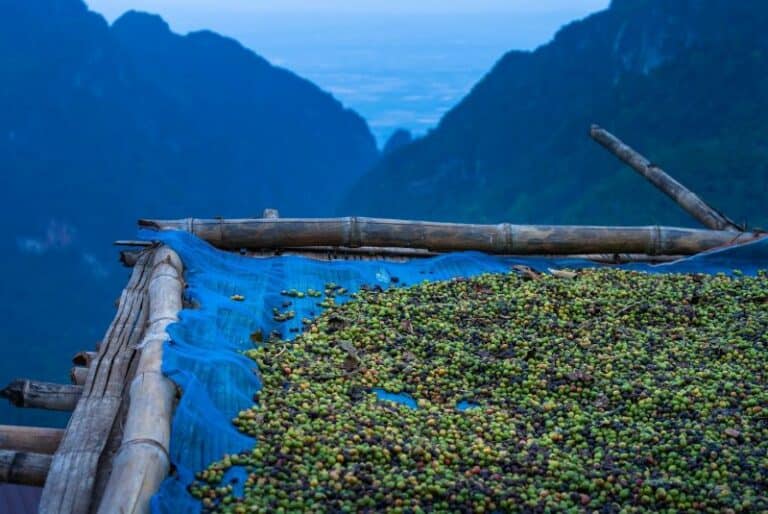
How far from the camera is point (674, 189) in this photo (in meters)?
7.36

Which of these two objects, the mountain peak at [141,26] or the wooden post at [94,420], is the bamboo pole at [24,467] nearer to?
the wooden post at [94,420]

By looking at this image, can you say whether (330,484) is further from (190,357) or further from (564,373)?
(564,373)

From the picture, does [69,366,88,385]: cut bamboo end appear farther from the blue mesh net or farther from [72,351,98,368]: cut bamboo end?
the blue mesh net

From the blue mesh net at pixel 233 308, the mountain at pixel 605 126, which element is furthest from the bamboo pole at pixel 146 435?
the mountain at pixel 605 126

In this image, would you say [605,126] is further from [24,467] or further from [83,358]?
[24,467]

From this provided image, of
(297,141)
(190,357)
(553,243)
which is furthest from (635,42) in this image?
(190,357)

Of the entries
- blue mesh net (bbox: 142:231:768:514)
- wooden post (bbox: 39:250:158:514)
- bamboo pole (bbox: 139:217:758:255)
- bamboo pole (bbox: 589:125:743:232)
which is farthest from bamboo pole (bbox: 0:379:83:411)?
bamboo pole (bbox: 589:125:743:232)

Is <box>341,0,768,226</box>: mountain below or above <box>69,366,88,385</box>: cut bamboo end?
above

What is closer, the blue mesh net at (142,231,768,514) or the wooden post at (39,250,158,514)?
the wooden post at (39,250,158,514)

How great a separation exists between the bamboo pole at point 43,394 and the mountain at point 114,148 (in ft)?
73.5

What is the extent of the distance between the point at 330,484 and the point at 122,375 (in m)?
1.24

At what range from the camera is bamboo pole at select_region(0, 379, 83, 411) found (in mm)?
4195

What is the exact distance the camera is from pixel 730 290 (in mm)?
5648

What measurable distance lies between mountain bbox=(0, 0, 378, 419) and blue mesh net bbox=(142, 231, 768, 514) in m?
21.2
